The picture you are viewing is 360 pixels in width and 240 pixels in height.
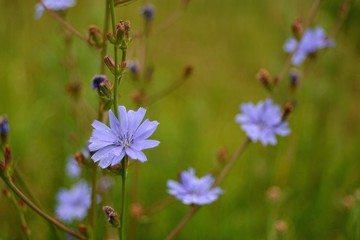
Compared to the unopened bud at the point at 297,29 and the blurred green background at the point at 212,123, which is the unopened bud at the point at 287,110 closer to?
the unopened bud at the point at 297,29

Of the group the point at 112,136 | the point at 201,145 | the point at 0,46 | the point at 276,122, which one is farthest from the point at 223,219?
the point at 0,46

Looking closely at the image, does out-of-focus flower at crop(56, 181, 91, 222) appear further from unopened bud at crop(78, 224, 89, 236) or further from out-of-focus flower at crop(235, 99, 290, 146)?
out-of-focus flower at crop(235, 99, 290, 146)

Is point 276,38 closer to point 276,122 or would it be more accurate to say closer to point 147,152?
point 147,152

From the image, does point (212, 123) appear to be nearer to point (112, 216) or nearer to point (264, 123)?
point (264, 123)

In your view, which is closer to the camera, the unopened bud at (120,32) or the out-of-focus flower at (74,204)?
the unopened bud at (120,32)

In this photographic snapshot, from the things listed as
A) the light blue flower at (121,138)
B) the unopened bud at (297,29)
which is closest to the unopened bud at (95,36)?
the light blue flower at (121,138)

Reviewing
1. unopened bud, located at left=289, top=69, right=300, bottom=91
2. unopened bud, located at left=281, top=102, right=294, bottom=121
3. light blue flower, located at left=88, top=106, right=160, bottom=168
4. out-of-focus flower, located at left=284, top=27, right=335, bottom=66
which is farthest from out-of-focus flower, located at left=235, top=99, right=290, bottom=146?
light blue flower, located at left=88, top=106, right=160, bottom=168

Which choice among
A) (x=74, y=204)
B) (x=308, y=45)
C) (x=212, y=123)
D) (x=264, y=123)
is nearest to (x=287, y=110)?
(x=264, y=123)
